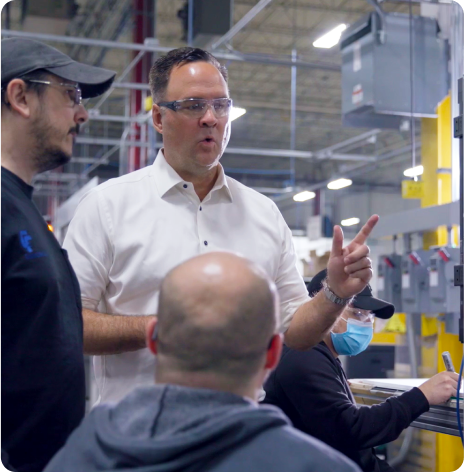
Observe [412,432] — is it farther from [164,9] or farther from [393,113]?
[164,9]

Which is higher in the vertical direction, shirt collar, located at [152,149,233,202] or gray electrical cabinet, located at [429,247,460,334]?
shirt collar, located at [152,149,233,202]

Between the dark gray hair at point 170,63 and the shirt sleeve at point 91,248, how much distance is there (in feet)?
1.27

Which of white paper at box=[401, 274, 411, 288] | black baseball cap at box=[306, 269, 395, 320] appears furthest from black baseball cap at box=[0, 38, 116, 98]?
white paper at box=[401, 274, 411, 288]

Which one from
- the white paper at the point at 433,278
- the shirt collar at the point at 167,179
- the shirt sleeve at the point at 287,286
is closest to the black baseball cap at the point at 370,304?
the shirt sleeve at the point at 287,286

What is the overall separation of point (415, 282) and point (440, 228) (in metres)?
0.46

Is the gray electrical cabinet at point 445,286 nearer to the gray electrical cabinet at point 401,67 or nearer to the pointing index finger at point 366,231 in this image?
the gray electrical cabinet at point 401,67

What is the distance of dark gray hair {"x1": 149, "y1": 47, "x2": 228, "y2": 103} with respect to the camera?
6.83ft

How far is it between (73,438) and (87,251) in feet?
3.06

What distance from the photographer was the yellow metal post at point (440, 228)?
14.8ft

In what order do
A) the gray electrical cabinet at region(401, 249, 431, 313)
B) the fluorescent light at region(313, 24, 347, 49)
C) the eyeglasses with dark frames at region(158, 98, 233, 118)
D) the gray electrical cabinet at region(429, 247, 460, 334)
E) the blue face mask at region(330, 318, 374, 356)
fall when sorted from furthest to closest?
the fluorescent light at region(313, 24, 347, 49), the gray electrical cabinet at region(401, 249, 431, 313), the gray electrical cabinet at region(429, 247, 460, 334), the blue face mask at region(330, 318, 374, 356), the eyeglasses with dark frames at region(158, 98, 233, 118)

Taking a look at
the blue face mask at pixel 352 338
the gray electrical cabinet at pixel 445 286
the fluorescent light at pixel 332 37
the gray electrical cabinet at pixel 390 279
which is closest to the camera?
the blue face mask at pixel 352 338

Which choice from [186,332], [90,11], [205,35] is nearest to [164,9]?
[90,11]

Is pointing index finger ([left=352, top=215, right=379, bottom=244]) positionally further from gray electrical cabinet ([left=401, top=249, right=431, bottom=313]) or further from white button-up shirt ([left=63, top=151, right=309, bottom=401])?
gray electrical cabinet ([left=401, top=249, right=431, bottom=313])

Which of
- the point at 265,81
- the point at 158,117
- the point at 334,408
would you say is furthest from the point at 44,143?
the point at 265,81
